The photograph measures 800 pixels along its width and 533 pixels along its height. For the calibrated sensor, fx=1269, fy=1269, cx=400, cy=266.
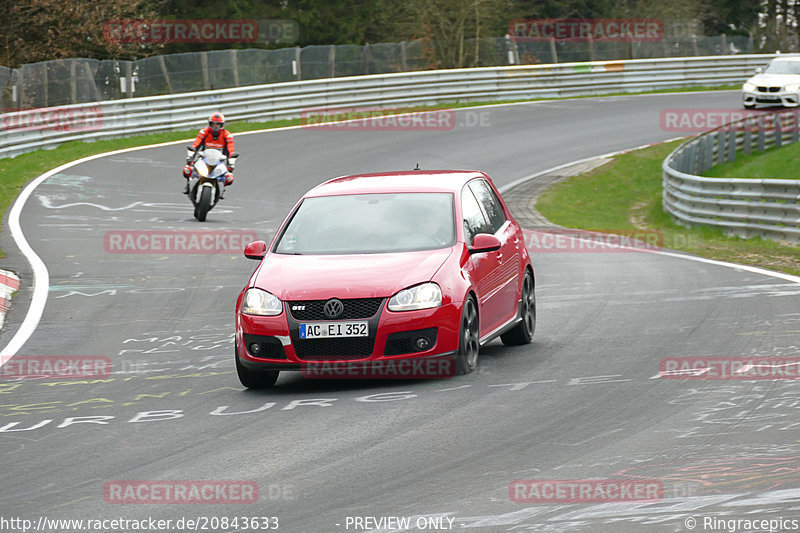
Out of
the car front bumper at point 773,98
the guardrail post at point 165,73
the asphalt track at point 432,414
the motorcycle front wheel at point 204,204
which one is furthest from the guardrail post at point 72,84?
the car front bumper at point 773,98

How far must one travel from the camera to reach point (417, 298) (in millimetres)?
9281

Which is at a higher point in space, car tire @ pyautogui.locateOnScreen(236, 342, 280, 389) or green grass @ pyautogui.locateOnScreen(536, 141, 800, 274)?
car tire @ pyautogui.locateOnScreen(236, 342, 280, 389)

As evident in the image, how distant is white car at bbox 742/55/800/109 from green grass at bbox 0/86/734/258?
9497 millimetres

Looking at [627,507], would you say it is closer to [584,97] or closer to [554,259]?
[554,259]

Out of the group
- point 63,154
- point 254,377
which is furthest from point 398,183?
point 63,154

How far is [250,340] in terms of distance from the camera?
938 cm

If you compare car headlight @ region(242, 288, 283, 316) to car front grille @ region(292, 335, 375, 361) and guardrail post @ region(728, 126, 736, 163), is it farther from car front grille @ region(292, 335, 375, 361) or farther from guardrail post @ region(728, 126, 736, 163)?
guardrail post @ region(728, 126, 736, 163)

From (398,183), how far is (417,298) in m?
1.89

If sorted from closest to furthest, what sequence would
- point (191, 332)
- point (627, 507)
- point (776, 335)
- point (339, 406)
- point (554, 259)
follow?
point (627, 507)
point (339, 406)
point (776, 335)
point (191, 332)
point (554, 259)

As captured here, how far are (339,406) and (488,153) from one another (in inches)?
944

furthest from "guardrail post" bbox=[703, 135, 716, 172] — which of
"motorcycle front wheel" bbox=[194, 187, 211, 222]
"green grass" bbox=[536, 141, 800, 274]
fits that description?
"motorcycle front wheel" bbox=[194, 187, 211, 222]

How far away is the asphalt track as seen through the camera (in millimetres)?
6254

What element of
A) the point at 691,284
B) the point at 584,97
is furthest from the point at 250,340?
the point at 584,97

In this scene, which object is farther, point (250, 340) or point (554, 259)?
point (554, 259)
